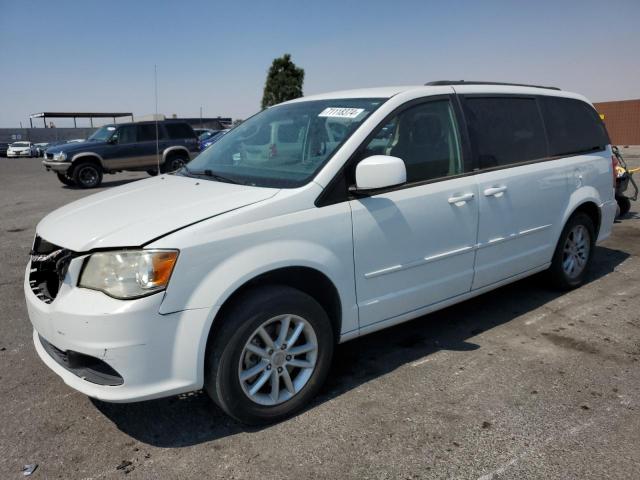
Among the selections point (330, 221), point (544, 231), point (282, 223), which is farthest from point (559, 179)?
point (282, 223)

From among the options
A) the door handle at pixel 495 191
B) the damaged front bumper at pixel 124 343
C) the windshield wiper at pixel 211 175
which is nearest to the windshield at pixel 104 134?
the windshield wiper at pixel 211 175

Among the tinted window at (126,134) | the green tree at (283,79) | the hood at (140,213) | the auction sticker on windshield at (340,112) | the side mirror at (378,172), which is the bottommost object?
the hood at (140,213)

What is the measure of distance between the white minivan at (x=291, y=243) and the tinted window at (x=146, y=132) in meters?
12.6

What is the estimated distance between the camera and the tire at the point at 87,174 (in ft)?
48.9

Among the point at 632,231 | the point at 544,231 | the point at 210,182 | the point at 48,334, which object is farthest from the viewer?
the point at 632,231

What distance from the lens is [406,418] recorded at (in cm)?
295

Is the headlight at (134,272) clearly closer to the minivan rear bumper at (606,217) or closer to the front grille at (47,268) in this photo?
the front grille at (47,268)

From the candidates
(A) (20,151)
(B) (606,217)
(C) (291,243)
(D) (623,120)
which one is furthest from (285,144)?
(A) (20,151)

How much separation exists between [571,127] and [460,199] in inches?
73.3

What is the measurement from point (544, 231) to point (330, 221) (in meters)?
2.24

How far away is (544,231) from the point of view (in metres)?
4.35

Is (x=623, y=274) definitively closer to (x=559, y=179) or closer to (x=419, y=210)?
(x=559, y=179)

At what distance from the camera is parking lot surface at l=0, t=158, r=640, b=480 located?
8.45ft

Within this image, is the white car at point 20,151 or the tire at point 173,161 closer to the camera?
the tire at point 173,161
